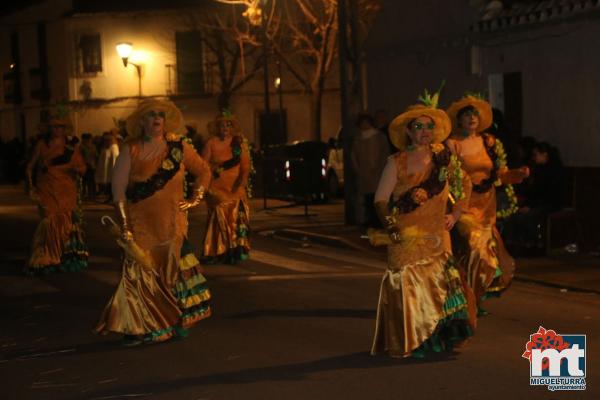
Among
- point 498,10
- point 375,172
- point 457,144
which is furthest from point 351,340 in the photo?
point 498,10

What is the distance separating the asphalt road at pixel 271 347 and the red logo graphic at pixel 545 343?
0.12 m

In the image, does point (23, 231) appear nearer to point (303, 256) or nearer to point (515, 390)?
point (303, 256)

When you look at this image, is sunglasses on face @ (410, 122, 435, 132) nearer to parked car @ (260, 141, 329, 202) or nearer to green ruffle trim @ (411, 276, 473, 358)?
green ruffle trim @ (411, 276, 473, 358)

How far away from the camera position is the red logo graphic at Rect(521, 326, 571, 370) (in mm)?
8227

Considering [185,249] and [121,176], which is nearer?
[121,176]

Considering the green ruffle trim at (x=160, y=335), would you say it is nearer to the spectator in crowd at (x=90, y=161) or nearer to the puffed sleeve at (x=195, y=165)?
the puffed sleeve at (x=195, y=165)

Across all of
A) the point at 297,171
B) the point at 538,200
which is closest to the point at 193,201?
the point at 538,200

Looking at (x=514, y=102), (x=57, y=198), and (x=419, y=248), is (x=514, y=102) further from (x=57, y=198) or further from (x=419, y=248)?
(x=419, y=248)

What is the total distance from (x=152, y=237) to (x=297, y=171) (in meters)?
15.5

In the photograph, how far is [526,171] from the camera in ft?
34.0

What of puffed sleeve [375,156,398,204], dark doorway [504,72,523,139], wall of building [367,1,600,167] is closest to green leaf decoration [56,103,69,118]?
puffed sleeve [375,156,398,204]

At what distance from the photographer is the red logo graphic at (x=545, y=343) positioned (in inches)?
324

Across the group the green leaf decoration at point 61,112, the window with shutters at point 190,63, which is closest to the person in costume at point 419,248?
the green leaf decoration at point 61,112

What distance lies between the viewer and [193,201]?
9.78 meters
